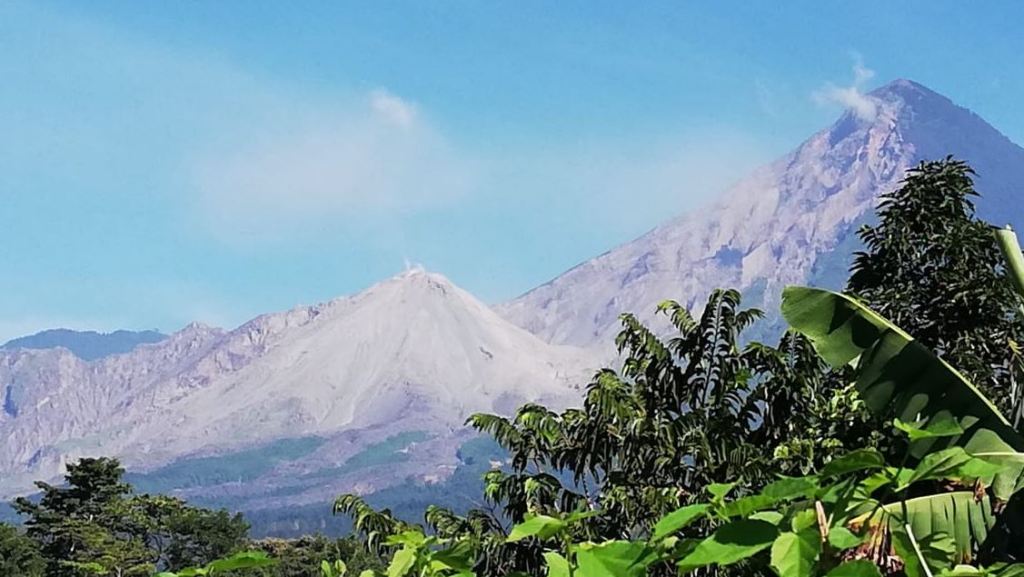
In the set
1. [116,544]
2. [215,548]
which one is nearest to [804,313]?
[116,544]

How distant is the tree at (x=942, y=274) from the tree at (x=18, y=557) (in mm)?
32820

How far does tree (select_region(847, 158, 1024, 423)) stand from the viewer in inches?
370

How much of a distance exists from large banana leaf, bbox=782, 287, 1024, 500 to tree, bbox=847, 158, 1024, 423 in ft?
16.9

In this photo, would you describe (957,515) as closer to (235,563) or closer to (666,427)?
(235,563)

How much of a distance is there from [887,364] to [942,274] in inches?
278

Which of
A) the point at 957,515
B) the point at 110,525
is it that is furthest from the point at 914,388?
the point at 110,525

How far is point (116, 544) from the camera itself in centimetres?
3862

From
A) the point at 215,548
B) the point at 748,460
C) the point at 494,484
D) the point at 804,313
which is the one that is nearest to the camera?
the point at 804,313

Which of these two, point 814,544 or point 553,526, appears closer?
point 814,544

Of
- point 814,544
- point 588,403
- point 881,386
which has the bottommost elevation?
point 814,544

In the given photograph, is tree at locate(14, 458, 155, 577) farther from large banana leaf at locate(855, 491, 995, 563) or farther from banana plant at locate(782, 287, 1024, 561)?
large banana leaf at locate(855, 491, 995, 563)

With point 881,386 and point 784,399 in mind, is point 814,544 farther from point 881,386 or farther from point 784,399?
point 784,399

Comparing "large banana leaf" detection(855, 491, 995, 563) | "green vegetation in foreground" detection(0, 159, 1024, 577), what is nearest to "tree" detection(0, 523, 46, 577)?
"green vegetation in foreground" detection(0, 159, 1024, 577)

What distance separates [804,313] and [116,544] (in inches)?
1555
